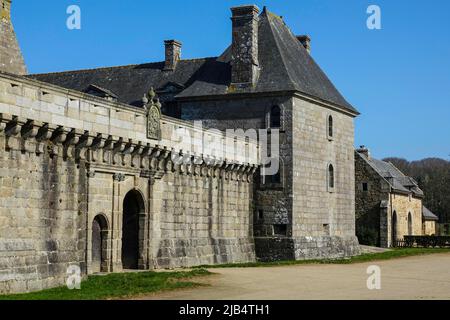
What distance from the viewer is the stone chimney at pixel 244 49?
30891 millimetres

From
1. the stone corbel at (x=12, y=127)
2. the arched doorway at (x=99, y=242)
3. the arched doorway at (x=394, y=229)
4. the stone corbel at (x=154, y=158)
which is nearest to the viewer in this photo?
the stone corbel at (x=12, y=127)

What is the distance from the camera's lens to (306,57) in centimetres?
3500

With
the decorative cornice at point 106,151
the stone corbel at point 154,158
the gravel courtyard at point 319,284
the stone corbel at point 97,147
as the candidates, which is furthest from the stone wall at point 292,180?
the stone corbel at point 97,147

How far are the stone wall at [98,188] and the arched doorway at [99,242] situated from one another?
0.05 metres

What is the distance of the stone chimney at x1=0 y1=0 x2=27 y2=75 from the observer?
27500mm

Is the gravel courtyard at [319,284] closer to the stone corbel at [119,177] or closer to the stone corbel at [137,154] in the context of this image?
the stone corbel at [119,177]

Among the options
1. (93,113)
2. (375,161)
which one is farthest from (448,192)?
(93,113)

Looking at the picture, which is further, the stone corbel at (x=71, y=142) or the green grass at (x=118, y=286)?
the stone corbel at (x=71, y=142)

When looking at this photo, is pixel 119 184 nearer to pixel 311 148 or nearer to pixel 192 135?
pixel 192 135

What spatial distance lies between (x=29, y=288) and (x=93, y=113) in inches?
220

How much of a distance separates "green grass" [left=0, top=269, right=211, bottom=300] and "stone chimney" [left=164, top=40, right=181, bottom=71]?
18191 mm

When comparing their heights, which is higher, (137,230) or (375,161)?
(375,161)

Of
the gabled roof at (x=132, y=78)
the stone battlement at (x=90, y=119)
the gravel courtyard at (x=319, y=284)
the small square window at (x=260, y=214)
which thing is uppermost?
the gabled roof at (x=132, y=78)

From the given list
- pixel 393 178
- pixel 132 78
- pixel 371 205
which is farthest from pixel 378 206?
pixel 132 78
